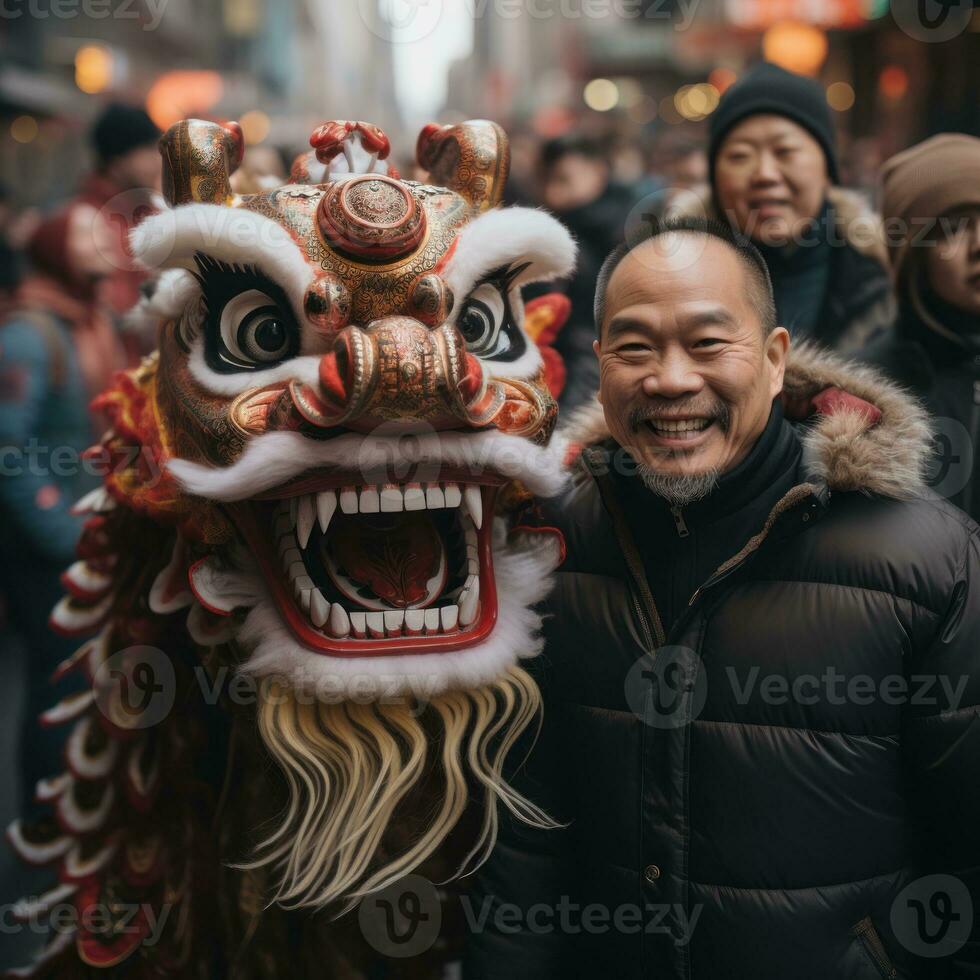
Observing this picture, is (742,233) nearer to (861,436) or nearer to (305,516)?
(861,436)

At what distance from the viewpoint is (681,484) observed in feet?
6.09

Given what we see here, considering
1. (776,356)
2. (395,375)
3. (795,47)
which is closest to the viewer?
(395,375)

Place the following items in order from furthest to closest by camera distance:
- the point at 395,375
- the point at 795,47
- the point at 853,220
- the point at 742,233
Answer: the point at 795,47
the point at 853,220
the point at 742,233
the point at 395,375

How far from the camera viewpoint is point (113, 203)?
492 centimetres

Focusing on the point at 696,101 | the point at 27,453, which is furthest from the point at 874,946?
the point at 696,101

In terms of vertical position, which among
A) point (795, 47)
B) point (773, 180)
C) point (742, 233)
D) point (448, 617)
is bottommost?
point (448, 617)

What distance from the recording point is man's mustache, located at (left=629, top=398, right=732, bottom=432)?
6.05 ft

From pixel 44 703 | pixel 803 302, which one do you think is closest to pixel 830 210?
pixel 803 302

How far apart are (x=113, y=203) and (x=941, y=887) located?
4434 millimetres

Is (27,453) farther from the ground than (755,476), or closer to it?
farther from the ground

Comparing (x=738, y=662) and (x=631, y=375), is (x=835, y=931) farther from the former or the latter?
(x=631, y=375)

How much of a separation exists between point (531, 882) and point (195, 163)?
1.54 m

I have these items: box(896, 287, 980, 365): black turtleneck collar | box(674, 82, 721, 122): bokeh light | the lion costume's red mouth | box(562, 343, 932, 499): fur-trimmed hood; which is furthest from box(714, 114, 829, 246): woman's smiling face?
box(674, 82, 721, 122): bokeh light

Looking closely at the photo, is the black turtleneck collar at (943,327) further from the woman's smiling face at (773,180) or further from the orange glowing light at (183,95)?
the orange glowing light at (183,95)
